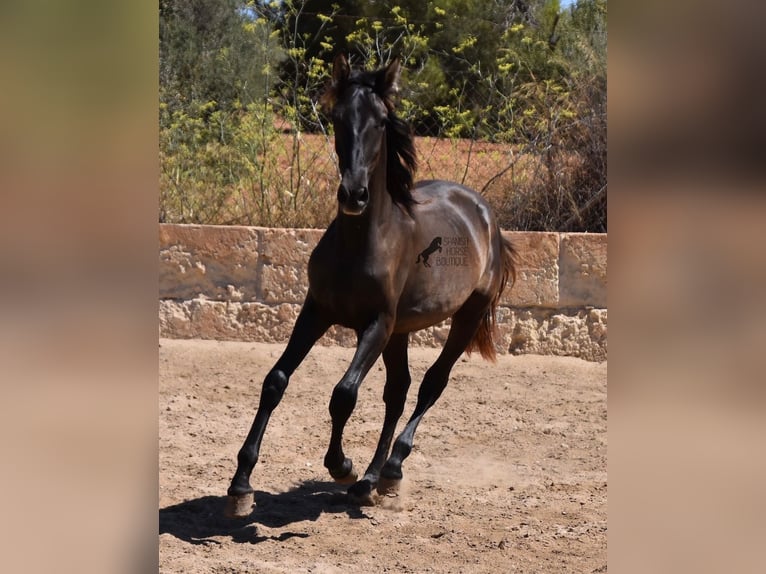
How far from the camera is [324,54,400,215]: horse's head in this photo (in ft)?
13.3

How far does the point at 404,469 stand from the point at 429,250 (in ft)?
4.67

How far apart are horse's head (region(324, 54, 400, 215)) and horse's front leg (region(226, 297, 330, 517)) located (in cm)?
63

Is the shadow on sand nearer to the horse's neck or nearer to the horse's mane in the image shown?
the horse's neck

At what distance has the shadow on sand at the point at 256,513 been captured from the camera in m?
4.21

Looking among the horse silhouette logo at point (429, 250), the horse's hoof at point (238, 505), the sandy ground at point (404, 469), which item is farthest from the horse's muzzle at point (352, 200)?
the sandy ground at point (404, 469)

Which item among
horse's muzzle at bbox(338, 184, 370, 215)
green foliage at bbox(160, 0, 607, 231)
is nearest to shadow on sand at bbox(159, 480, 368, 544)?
horse's muzzle at bbox(338, 184, 370, 215)

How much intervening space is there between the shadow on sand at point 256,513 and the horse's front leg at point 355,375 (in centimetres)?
30

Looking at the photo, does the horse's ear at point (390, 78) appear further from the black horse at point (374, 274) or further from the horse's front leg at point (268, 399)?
the horse's front leg at point (268, 399)

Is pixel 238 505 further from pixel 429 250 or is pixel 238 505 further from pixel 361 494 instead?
pixel 429 250
